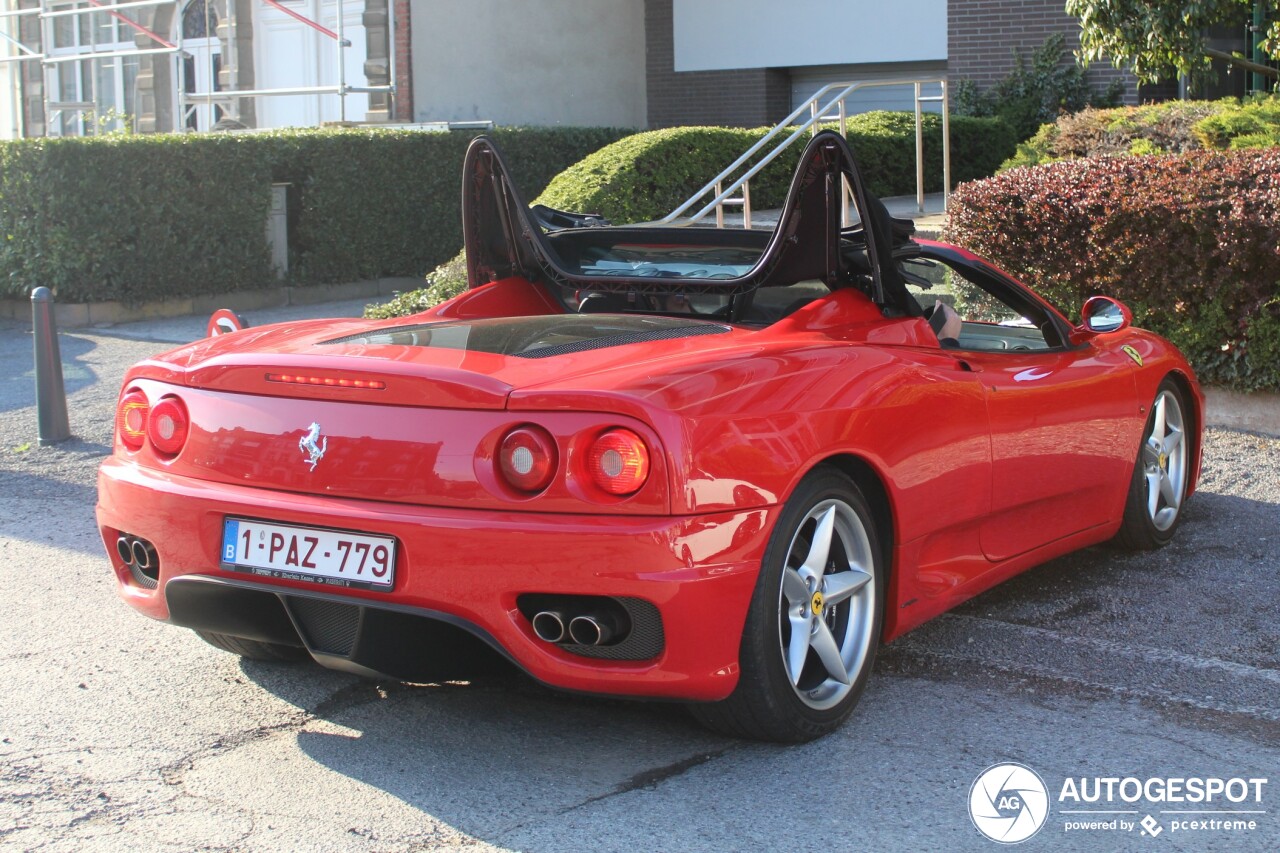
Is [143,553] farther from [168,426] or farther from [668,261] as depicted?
[668,261]

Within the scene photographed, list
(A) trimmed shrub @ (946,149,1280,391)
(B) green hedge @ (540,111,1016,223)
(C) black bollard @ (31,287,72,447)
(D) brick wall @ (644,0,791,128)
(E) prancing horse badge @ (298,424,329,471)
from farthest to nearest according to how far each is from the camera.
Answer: (D) brick wall @ (644,0,791,128) < (B) green hedge @ (540,111,1016,223) < (C) black bollard @ (31,287,72,447) < (A) trimmed shrub @ (946,149,1280,391) < (E) prancing horse badge @ (298,424,329,471)

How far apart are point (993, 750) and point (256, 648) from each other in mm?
2133

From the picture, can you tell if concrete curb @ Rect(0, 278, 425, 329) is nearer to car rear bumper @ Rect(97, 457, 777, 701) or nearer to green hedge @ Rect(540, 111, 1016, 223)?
green hedge @ Rect(540, 111, 1016, 223)

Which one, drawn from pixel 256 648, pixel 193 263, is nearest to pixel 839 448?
pixel 256 648

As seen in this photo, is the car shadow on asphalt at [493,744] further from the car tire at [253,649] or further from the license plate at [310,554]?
the license plate at [310,554]

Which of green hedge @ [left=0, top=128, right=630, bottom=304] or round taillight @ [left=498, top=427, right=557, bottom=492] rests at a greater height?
green hedge @ [left=0, top=128, right=630, bottom=304]

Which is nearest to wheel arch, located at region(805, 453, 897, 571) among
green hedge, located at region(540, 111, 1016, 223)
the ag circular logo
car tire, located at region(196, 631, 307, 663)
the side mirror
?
the ag circular logo

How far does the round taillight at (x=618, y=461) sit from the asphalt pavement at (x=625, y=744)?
→ 744 millimetres

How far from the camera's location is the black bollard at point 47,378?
8469 mm

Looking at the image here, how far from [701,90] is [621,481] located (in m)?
20.9

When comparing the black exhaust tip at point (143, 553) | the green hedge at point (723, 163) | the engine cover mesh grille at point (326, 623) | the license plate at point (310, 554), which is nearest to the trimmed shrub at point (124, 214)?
the green hedge at point (723, 163)

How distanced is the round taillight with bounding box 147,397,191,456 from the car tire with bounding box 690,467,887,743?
1509mm

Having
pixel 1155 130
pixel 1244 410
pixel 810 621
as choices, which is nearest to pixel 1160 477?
pixel 810 621

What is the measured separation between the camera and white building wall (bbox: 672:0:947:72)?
21219 millimetres
